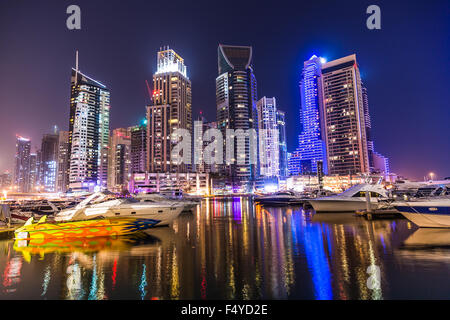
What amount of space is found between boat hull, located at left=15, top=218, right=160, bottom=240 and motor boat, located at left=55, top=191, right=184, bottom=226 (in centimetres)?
179

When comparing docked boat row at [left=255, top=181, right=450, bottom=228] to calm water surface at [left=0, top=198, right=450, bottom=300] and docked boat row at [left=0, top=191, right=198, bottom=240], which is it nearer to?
calm water surface at [left=0, top=198, right=450, bottom=300]

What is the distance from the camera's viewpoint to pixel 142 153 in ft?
638

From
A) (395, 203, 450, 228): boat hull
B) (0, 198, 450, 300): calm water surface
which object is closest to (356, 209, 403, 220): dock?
(395, 203, 450, 228): boat hull

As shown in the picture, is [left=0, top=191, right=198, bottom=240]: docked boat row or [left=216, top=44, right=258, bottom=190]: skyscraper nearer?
[left=0, top=191, right=198, bottom=240]: docked boat row

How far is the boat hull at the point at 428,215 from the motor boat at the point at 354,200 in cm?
895

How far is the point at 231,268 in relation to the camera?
8.80 m

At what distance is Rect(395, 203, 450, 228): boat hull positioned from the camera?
49.9 ft

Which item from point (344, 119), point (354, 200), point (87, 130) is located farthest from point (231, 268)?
point (87, 130)

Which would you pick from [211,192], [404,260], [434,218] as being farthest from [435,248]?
[211,192]

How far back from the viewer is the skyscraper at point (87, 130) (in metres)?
148

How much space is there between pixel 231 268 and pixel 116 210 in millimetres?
12565

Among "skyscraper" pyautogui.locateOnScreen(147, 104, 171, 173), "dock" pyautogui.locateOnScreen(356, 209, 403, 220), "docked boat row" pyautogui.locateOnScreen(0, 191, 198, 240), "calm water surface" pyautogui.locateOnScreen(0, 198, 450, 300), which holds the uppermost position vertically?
"skyscraper" pyautogui.locateOnScreen(147, 104, 171, 173)

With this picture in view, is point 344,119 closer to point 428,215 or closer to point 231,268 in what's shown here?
point 428,215
